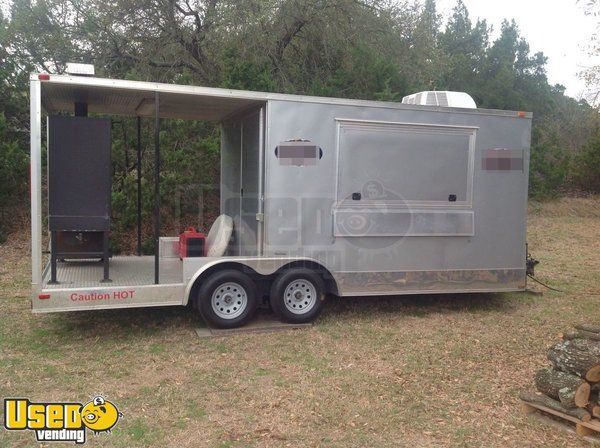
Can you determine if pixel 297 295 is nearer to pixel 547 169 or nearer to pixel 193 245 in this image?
pixel 193 245

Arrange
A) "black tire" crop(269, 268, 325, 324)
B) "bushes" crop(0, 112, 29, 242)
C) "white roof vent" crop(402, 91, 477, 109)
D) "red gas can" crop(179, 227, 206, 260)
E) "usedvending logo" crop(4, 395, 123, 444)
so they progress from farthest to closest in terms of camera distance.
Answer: "bushes" crop(0, 112, 29, 242), "white roof vent" crop(402, 91, 477, 109), "red gas can" crop(179, 227, 206, 260), "black tire" crop(269, 268, 325, 324), "usedvending logo" crop(4, 395, 123, 444)

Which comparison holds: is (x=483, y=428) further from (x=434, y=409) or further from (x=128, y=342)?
(x=128, y=342)

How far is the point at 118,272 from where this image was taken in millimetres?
6637

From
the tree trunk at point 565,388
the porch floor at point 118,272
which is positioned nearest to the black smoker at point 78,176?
the porch floor at point 118,272

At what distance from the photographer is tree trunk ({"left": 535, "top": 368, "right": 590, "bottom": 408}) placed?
12.8 ft

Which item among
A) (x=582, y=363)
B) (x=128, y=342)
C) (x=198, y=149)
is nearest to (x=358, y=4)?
(x=198, y=149)

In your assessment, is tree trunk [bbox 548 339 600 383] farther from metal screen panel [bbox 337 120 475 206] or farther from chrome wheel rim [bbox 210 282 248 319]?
chrome wheel rim [bbox 210 282 248 319]

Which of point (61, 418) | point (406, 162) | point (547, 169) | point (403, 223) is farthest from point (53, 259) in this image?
point (547, 169)

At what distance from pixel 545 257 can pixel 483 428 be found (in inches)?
367

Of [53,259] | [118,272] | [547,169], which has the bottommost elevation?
[118,272]

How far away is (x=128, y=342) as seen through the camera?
5.80m

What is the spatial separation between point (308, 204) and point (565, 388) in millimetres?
3229

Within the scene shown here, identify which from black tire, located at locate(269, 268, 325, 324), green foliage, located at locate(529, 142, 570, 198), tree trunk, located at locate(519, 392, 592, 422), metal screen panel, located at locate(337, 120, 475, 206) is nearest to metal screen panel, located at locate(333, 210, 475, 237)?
metal screen panel, located at locate(337, 120, 475, 206)

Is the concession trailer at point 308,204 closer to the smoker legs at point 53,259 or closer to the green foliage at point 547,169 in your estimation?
the smoker legs at point 53,259
